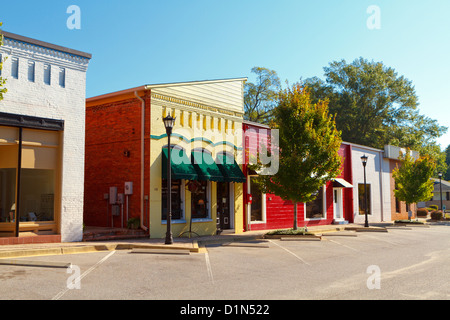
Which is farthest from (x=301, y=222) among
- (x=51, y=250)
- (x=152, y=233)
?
(x=51, y=250)

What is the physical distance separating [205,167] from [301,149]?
14.3 feet

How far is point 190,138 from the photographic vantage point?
1847 cm

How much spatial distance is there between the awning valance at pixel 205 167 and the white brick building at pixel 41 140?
4984mm

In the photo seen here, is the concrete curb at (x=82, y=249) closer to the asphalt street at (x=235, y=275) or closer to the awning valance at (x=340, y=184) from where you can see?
the asphalt street at (x=235, y=275)

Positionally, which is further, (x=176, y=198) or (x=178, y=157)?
(x=176, y=198)

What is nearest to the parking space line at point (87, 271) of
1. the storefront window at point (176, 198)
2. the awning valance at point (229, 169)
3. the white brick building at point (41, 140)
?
the white brick building at point (41, 140)

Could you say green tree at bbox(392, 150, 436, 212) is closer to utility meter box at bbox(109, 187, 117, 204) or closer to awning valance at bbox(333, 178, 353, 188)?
awning valance at bbox(333, 178, 353, 188)

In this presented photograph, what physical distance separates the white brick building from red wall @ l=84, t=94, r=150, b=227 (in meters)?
2.72

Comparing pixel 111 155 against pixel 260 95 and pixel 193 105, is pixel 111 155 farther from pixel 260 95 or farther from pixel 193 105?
pixel 260 95

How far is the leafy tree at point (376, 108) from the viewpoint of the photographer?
5056 cm

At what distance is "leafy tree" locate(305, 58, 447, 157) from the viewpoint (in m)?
50.6

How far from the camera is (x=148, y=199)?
16703mm
